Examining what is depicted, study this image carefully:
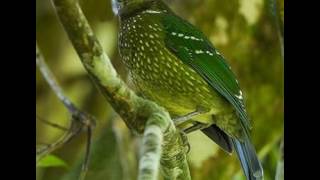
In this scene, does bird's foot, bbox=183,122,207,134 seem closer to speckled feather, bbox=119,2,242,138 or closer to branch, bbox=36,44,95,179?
speckled feather, bbox=119,2,242,138

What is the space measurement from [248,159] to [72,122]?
1.55 ft

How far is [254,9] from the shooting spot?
1795mm

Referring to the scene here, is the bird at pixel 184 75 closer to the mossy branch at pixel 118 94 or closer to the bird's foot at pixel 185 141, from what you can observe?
the bird's foot at pixel 185 141

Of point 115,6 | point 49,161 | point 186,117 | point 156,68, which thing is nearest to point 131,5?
point 115,6

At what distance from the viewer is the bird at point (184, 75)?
163cm

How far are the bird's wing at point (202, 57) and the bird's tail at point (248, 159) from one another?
43 mm

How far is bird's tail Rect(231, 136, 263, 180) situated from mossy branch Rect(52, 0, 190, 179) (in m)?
0.25

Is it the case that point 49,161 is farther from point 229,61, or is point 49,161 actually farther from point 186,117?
point 229,61

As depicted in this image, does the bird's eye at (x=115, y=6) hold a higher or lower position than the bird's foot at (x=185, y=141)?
higher

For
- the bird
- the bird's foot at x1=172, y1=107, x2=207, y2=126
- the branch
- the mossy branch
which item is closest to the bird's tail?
the bird

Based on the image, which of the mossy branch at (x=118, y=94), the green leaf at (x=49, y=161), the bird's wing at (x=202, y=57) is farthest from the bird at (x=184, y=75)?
the green leaf at (x=49, y=161)

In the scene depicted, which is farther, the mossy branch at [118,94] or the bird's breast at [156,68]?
the bird's breast at [156,68]

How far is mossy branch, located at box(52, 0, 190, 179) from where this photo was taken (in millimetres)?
1251
